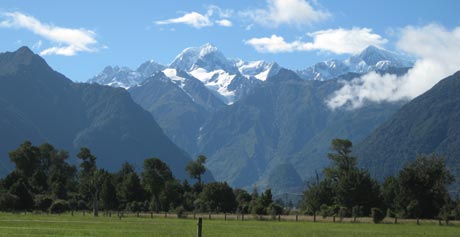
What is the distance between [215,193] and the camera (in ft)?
463

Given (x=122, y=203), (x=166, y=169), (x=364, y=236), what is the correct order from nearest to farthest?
(x=364, y=236) → (x=122, y=203) → (x=166, y=169)

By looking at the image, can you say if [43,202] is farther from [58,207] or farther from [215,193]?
[215,193]

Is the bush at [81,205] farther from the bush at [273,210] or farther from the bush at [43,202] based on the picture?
the bush at [273,210]

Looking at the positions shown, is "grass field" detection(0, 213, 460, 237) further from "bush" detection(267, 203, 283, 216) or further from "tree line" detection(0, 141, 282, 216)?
"tree line" detection(0, 141, 282, 216)

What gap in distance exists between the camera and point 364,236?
5575 cm

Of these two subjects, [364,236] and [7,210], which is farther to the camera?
[7,210]

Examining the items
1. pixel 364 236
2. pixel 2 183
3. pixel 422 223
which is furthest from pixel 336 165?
pixel 364 236

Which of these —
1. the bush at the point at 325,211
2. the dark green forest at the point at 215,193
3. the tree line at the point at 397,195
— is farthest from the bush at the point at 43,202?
the bush at the point at 325,211

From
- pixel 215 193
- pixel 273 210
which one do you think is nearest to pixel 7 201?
pixel 215 193

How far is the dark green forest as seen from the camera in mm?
111500

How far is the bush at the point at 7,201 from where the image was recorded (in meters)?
122

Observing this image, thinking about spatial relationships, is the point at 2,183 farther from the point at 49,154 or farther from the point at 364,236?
the point at 364,236

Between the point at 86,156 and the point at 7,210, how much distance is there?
2214 inches

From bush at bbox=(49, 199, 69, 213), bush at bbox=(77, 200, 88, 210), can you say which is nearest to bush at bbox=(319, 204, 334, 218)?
bush at bbox=(49, 199, 69, 213)
